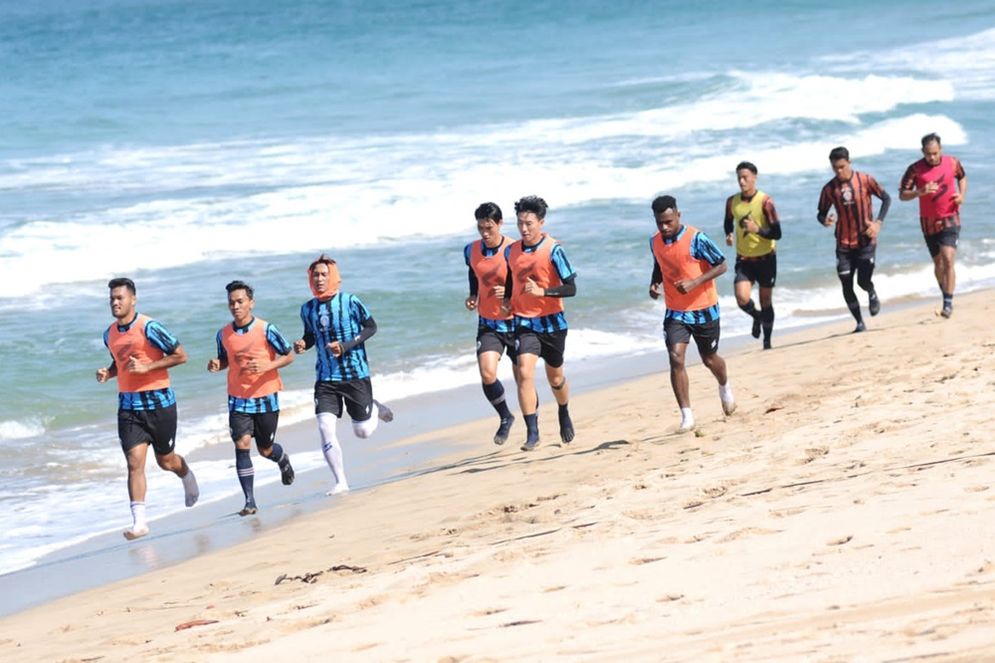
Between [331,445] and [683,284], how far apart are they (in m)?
2.55

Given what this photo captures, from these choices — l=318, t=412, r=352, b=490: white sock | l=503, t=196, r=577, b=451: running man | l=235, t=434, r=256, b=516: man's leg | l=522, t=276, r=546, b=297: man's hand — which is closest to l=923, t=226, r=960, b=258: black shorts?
l=503, t=196, r=577, b=451: running man

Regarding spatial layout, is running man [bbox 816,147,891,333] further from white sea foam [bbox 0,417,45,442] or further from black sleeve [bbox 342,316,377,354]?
white sea foam [bbox 0,417,45,442]

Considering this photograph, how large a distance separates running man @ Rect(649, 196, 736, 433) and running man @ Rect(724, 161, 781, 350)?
269cm

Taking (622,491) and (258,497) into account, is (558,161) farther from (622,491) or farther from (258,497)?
(622,491)

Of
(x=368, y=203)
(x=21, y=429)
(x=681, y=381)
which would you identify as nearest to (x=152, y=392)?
(x=681, y=381)

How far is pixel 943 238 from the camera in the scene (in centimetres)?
1399

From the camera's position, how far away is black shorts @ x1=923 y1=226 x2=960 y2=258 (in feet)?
45.7

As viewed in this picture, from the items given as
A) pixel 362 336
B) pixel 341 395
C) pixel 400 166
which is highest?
pixel 400 166

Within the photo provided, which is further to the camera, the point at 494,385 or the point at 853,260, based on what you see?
the point at 853,260

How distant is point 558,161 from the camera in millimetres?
30672

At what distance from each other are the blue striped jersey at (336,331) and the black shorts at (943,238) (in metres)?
6.02

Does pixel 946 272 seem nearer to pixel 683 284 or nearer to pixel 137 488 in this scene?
pixel 683 284

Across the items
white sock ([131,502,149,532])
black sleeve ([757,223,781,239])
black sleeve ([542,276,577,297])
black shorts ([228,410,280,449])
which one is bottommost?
white sock ([131,502,149,532])

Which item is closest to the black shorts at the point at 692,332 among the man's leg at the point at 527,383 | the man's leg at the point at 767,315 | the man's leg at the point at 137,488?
the man's leg at the point at 527,383
